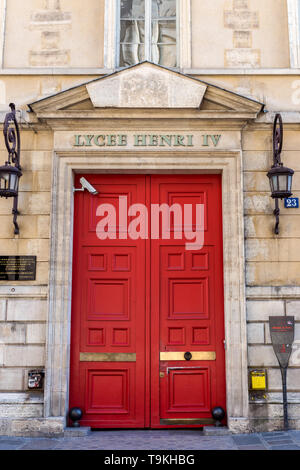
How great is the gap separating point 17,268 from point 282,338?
360 cm

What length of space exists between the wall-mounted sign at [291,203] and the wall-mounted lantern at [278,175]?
0.70 feet

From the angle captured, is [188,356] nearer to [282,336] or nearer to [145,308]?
[145,308]

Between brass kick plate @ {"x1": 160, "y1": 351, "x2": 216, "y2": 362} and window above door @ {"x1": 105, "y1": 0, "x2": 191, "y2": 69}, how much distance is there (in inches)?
160

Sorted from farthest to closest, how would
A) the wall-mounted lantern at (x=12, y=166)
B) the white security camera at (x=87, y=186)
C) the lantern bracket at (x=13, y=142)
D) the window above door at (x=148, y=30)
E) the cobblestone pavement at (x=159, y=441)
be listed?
the window above door at (x=148, y=30) → the white security camera at (x=87, y=186) → the lantern bracket at (x=13, y=142) → the wall-mounted lantern at (x=12, y=166) → the cobblestone pavement at (x=159, y=441)

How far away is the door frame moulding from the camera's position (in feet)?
20.2

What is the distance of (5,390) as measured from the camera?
6.23 meters

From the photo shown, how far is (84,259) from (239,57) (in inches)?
143

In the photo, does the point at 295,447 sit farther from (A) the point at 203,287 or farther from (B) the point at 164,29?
(B) the point at 164,29

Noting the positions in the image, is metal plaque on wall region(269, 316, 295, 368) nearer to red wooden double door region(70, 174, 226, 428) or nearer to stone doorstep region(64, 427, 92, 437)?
red wooden double door region(70, 174, 226, 428)

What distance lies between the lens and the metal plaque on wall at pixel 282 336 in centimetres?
623

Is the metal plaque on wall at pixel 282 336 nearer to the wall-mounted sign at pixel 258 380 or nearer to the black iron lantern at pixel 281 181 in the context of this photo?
the wall-mounted sign at pixel 258 380

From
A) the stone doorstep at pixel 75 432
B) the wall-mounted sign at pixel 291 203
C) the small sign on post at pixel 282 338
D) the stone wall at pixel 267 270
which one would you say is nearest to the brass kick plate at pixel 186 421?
the stone wall at pixel 267 270
